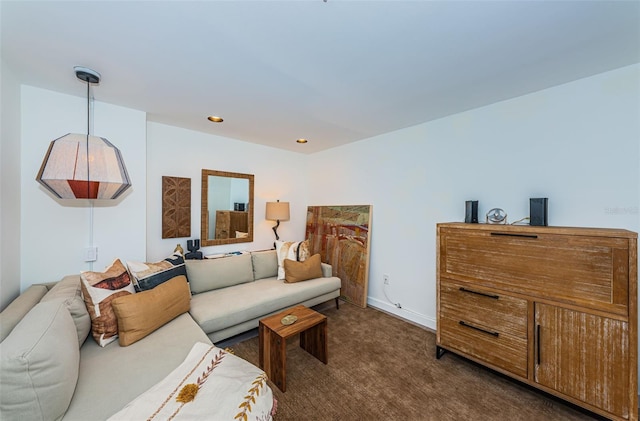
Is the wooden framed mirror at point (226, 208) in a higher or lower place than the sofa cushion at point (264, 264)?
higher

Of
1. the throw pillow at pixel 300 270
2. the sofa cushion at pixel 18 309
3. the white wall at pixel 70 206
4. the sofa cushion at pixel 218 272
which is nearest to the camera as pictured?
the sofa cushion at pixel 18 309

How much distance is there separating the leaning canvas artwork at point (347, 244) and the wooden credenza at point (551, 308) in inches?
52.0

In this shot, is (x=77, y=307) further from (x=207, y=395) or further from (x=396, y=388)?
(x=396, y=388)

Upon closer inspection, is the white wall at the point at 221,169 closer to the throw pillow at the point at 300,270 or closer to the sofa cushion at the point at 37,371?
the throw pillow at the point at 300,270

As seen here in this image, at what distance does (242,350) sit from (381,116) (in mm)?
2845

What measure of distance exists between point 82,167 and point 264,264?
2.06 m

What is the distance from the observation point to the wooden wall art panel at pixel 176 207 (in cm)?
291

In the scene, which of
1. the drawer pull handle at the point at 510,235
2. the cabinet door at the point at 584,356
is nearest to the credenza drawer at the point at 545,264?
the drawer pull handle at the point at 510,235

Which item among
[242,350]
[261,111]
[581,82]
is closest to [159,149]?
[261,111]

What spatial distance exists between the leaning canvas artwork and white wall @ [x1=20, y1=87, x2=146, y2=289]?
244 cm

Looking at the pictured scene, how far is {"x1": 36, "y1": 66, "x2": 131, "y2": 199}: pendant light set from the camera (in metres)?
1.68

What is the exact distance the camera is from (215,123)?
287cm

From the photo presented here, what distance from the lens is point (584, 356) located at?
1.56m

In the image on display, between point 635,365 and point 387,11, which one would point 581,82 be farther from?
point 635,365
